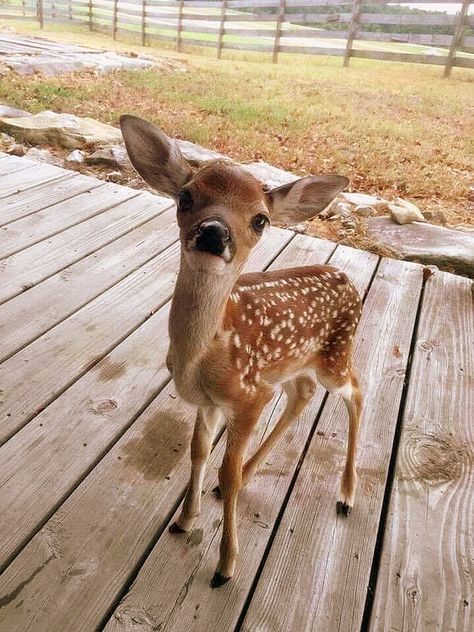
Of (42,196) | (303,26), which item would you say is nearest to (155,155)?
(42,196)

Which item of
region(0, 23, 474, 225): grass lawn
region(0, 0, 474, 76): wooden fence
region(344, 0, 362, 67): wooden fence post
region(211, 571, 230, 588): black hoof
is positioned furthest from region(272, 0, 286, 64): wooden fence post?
region(211, 571, 230, 588): black hoof

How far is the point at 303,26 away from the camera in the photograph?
48.8ft

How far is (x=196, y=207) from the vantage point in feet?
4.20

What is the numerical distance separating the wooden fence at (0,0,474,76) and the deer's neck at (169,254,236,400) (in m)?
11.3

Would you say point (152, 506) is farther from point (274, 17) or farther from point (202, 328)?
point (274, 17)

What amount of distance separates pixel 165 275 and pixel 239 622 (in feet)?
6.03

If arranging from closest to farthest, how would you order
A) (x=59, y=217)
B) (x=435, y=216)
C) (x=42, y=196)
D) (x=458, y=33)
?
(x=59, y=217)
(x=42, y=196)
(x=435, y=216)
(x=458, y=33)

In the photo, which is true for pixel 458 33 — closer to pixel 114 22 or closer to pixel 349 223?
pixel 349 223

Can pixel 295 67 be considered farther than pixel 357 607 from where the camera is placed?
Yes

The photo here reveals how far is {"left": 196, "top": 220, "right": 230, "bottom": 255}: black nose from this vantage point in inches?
46.2

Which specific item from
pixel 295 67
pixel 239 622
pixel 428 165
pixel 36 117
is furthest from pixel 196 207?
pixel 295 67

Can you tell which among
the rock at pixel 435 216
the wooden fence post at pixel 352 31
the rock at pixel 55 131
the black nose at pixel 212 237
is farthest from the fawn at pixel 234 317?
the wooden fence post at pixel 352 31

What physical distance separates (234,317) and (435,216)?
346 cm

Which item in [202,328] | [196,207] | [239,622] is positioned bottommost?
[239,622]
